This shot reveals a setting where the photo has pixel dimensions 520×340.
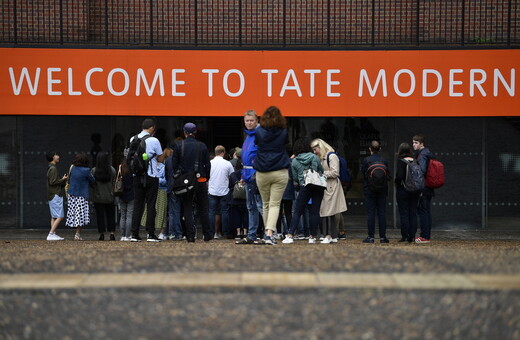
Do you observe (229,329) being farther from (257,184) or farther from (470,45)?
(470,45)

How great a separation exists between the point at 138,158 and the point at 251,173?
2.13 m

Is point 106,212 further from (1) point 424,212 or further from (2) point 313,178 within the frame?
(1) point 424,212

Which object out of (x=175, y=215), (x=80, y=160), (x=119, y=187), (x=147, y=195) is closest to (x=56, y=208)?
(x=80, y=160)

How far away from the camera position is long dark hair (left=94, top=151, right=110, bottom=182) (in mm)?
15602

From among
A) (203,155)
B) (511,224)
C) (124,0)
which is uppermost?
(124,0)

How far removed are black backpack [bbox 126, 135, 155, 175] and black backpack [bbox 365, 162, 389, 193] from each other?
342 cm

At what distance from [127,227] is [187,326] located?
9.03 metres

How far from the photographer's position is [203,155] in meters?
12.5

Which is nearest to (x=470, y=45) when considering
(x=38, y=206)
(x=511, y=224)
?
(x=511, y=224)

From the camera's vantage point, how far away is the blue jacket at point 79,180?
51.5 ft

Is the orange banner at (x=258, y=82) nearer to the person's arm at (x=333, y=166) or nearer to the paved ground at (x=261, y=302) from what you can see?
the person's arm at (x=333, y=166)

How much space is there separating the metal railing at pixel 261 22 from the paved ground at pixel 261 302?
1131 cm

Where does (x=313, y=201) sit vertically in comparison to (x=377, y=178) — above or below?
below

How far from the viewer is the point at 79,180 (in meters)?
15.8
